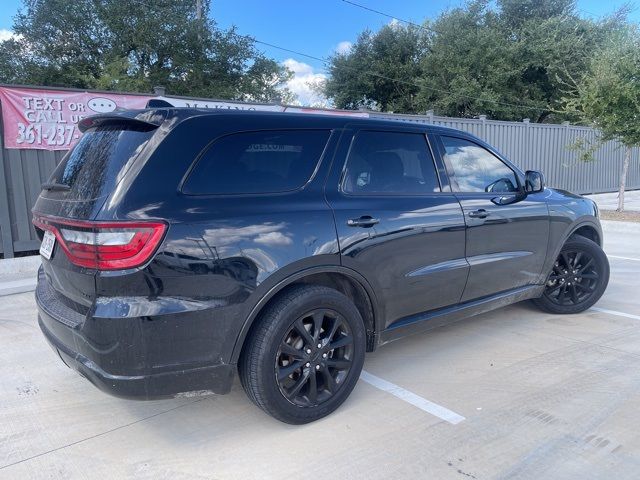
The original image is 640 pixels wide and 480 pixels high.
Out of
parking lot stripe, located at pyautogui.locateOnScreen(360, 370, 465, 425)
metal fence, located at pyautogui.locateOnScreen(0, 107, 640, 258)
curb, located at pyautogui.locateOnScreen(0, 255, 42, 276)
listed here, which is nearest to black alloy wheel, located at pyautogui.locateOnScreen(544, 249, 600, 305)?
parking lot stripe, located at pyautogui.locateOnScreen(360, 370, 465, 425)

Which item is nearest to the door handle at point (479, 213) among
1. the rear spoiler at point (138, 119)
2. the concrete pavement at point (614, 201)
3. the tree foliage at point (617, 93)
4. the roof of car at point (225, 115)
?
the roof of car at point (225, 115)

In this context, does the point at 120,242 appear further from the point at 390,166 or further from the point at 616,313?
the point at 616,313

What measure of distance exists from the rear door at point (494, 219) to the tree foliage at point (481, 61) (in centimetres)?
2281

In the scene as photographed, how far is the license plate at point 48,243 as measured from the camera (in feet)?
9.02

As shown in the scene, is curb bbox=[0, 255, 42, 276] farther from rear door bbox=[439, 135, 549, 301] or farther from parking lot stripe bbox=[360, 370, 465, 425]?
rear door bbox=[439, 135, 549, 301]

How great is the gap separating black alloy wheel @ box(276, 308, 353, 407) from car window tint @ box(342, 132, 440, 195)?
0.85 m

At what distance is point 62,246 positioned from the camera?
8.48ft

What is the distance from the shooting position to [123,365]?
2.40m

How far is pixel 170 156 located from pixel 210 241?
482 mm

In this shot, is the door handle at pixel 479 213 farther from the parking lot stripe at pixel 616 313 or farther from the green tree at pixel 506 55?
the green tree at pixel 506 55

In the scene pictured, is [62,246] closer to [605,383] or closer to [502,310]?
[605,383]

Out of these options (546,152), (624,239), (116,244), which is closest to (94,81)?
(546,152)

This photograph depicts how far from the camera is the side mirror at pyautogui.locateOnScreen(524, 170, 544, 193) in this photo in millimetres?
4340

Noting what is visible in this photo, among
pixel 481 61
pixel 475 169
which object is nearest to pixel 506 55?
pixel 481 61
